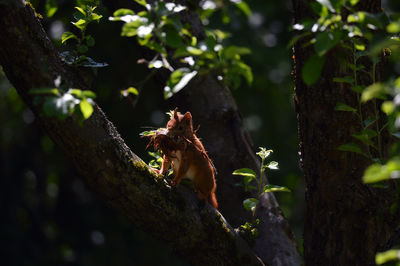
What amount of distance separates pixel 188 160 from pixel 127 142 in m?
2.64

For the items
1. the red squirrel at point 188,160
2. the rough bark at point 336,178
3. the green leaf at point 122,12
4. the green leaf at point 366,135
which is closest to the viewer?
the green leaf at point 122,12

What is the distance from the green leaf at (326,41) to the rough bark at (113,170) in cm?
111

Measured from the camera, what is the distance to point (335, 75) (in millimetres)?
2514

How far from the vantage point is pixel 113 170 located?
231 cm

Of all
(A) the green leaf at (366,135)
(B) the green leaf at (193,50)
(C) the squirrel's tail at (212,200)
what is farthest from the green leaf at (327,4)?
(C) the squirrel's tail at (212,200)

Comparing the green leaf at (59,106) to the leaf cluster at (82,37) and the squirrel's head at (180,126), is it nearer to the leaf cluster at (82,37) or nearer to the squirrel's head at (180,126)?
the leaf cluster at (82,37)

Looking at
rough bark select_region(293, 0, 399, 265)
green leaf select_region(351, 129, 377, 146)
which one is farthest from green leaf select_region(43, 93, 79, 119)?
rough bark select_region(293, 0, 399, 265)

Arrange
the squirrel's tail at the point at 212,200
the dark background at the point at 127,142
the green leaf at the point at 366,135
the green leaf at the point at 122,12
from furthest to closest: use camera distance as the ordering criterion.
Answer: the dark background at the point at 127,142, the squirrel's tail at the point at 212,200, the green leaf at the point at 366,135, the green leaf at the point at 122,12

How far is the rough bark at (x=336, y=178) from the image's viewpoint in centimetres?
253

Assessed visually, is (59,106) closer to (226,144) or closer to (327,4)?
(327,4)

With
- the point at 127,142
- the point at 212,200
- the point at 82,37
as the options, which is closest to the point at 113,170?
the point at 82,37

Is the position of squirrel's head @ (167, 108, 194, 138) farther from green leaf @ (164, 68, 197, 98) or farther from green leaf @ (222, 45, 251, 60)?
green leaf @ (222, 45, 251, 60)

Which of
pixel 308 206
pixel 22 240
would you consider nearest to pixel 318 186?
pixel 308 206

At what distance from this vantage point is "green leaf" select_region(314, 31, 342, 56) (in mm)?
1559
